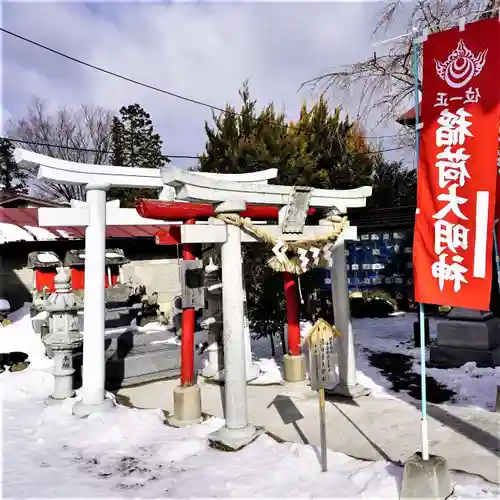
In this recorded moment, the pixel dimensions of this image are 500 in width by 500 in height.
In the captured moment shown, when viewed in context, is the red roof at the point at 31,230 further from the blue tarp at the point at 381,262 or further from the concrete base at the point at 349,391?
the concrete base at the point at 349,391

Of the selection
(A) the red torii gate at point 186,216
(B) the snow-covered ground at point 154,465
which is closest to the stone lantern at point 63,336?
(B) the snow-covered ground at point 154,465

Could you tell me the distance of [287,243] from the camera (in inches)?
255

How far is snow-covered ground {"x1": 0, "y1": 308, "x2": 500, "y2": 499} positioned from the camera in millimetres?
4492

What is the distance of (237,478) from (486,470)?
103 inches

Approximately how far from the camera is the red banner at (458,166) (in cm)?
402

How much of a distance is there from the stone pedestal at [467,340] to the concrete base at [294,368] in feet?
9.96

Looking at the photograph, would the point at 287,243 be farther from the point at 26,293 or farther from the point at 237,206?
the point at 26,293

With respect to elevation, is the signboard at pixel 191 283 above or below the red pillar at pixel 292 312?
above

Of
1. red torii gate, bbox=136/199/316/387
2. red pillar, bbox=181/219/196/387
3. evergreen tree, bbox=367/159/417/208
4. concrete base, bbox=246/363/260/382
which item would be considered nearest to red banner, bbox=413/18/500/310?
red torii gate, bbox=136/199/316/387

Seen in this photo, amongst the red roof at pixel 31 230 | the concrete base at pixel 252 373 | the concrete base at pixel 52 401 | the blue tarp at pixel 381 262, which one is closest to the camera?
the concrete base at pixel 52 401

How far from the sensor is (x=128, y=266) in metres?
16.3

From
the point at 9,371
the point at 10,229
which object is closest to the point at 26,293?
the point at 10,229

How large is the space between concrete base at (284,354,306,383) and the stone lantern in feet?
12.4

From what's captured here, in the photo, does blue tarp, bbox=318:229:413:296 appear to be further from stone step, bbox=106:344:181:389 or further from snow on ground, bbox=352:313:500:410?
stone step, bbox=106:344:181:389
